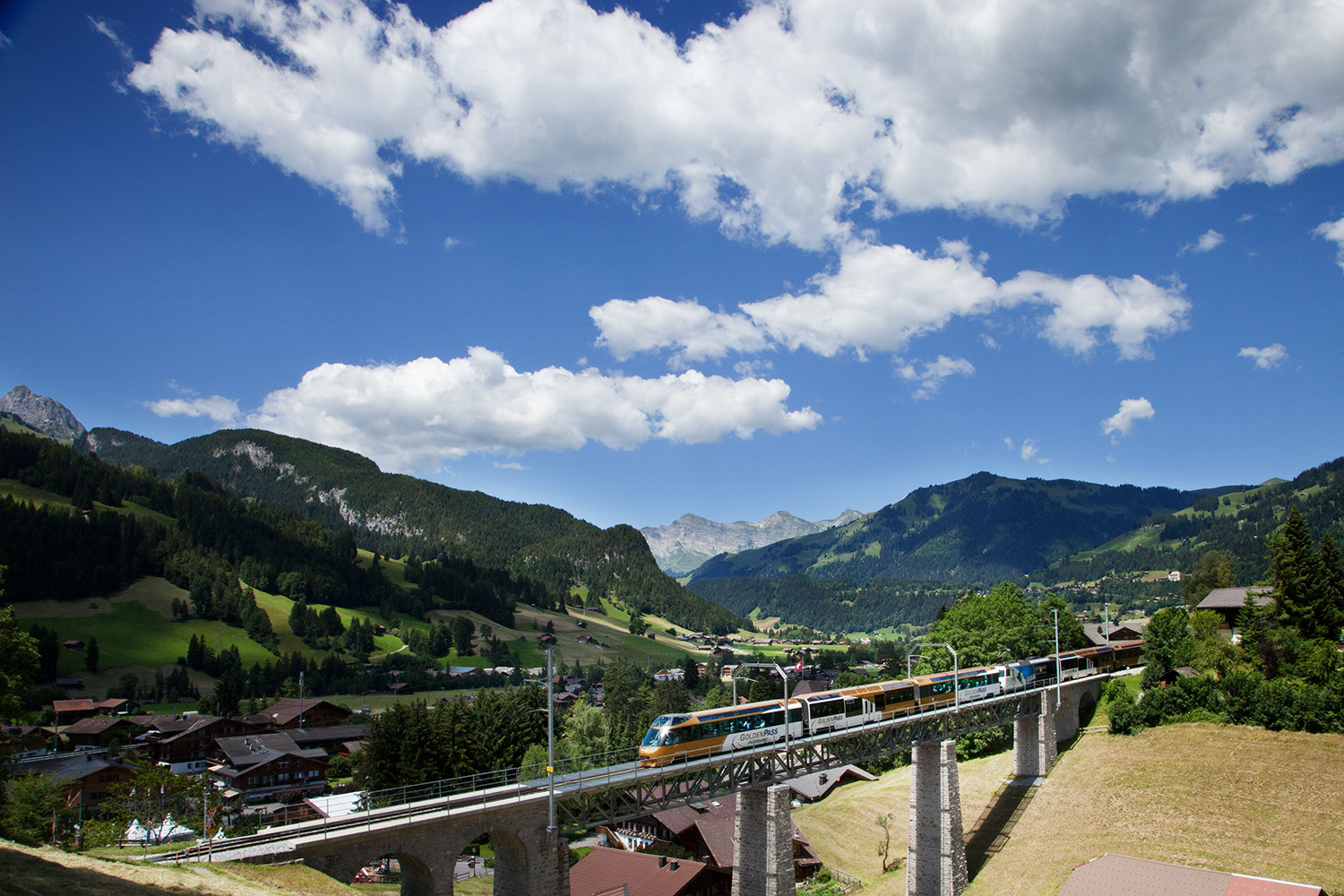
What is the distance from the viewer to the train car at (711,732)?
1644 inches

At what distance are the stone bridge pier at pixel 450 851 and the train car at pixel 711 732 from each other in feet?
26.5

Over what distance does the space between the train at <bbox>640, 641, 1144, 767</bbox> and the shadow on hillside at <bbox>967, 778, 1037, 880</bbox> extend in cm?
755

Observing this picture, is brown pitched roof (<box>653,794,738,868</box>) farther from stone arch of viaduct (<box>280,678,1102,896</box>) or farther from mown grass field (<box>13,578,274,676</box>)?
mown grass field (<box>13,578,274,676</box>)

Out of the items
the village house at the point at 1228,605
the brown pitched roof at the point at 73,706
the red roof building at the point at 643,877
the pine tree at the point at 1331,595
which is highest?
the pine tree at the point at 1331,595

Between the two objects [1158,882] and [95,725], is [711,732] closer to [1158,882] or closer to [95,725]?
[1158,882]

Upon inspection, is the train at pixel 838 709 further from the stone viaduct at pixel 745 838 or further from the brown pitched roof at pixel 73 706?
the brown pitched roof at pixel 73 706

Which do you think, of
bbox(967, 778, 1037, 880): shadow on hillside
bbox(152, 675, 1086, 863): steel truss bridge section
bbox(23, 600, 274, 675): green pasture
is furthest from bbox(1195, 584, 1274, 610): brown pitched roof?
bbox(23, 600, 274, 675): green pasture

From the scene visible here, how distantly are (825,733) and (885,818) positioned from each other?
2262 centimetres

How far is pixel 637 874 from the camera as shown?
5359 centimetres

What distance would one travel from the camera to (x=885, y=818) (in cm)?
6600

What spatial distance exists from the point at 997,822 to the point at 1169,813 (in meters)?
12.5

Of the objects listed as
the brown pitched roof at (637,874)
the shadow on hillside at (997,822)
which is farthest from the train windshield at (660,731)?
the shadow on hillside at (997,822)

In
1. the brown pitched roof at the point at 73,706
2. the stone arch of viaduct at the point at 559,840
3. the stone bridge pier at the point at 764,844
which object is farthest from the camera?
the brown pitched roof at the point at 73,706

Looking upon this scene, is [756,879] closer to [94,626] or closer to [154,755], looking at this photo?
[154,755]
